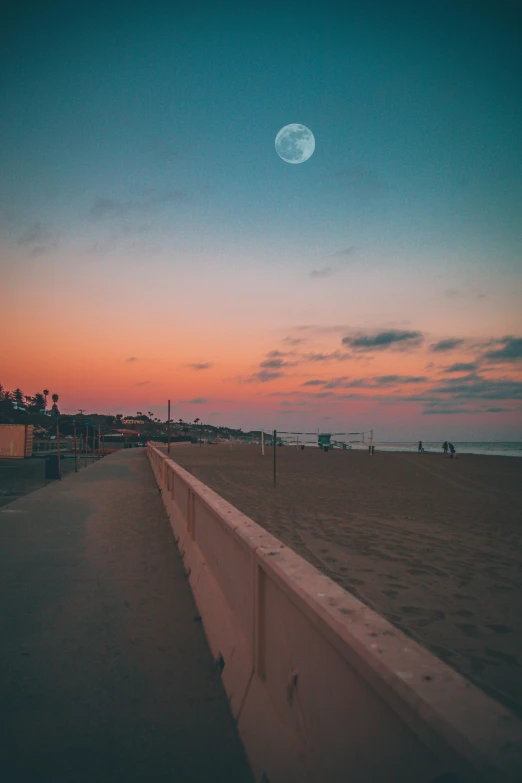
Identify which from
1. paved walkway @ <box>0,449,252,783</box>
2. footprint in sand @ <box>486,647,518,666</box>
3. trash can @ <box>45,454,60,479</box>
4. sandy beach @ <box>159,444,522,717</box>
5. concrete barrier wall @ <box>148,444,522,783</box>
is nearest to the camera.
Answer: concrete barrier wall @ <box>148,444,522,783</box>

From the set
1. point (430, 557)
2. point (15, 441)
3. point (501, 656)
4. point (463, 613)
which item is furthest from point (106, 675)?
point (15, 441)

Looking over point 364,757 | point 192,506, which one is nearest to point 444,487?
point 192,506

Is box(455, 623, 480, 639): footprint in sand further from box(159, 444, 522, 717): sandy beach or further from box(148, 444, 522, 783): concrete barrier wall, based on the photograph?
box(148, 444, 522, 783): concrete barrier wall

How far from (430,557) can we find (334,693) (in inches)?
255

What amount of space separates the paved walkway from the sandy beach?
214 cm

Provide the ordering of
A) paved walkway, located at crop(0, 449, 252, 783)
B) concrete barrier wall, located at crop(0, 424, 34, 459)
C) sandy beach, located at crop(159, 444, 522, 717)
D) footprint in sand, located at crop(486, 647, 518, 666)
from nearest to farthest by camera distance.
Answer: paved walkway, located at crop(0, 449, 252, 783)
footprint in sand, located at crop(486, 647, 518, 666)
sandy beach, located at crop(159, 444, 522, 717)
concrete barrier wall, located at crop(0, 424, 34, 459)

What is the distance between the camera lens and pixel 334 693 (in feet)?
6.82

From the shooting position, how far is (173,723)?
11.3ft

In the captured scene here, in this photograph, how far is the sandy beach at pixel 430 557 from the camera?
14.8 feet

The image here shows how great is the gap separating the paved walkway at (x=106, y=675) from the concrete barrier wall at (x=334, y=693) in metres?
0.32

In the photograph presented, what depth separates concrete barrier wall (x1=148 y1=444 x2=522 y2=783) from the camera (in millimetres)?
1386

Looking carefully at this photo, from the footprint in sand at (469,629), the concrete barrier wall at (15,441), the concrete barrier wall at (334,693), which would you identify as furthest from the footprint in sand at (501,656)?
the concrete barrier wall at (15,441)

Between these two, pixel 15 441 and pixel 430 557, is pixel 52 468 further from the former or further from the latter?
pixel 15 441

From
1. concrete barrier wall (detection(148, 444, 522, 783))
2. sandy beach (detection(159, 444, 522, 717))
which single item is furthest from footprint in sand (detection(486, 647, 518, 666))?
concrete barrier wall (detection(148, 444, 522, 783))
